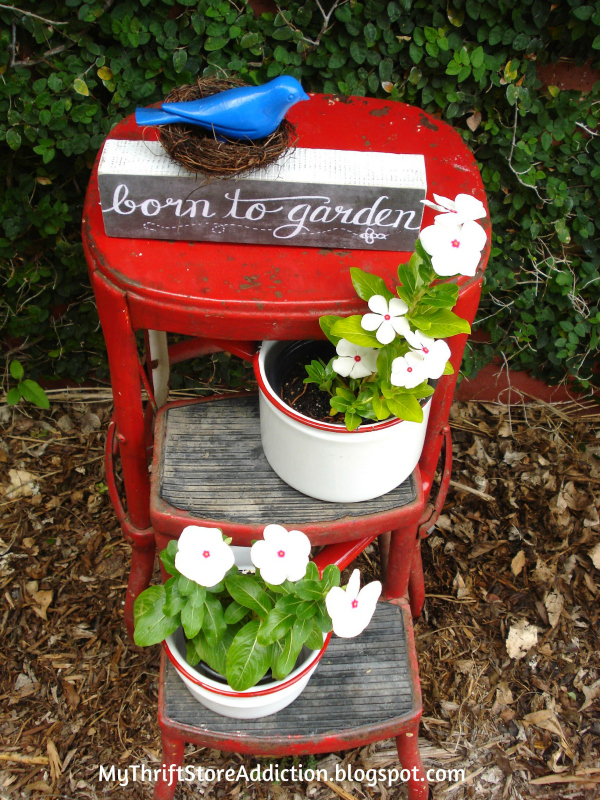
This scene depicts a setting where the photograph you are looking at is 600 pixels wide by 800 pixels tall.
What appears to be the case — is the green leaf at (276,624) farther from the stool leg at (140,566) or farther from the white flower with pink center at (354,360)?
the stool leg at (140,566)

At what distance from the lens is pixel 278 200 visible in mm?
1222


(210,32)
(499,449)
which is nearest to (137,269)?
(210,32)

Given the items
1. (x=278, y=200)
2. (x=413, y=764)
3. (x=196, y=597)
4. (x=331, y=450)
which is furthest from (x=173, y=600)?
(x=413, y=764)

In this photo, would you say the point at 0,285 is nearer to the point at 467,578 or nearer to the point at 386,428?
the point at 386,428

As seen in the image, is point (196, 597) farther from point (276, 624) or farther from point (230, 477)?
point (230, 477)

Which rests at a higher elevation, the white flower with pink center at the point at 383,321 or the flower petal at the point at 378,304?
the flower petal at the point at 378,304

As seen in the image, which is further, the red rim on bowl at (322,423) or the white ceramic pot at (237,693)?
the white ceramic pot at (237,693)

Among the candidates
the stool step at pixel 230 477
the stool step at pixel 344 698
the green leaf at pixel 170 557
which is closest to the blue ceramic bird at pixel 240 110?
the stool step at pixel 230 477

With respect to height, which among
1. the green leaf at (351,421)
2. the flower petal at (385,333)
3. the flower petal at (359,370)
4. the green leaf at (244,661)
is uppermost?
the flower petal at (385,333)

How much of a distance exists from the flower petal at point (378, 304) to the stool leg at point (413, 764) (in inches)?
40.5

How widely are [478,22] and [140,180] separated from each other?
1.13 m

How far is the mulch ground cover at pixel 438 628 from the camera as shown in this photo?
71.7 inches

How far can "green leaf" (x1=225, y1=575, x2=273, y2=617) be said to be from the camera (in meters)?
1.27

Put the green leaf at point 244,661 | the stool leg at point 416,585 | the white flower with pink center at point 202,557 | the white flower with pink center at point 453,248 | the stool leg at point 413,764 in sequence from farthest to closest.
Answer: the stool leg at point 416,585
the stool leg at point 413,764
the green leaf at point 244,661
the white flower with pink center at point 202,557
the white flower with pink center at point 453,248
